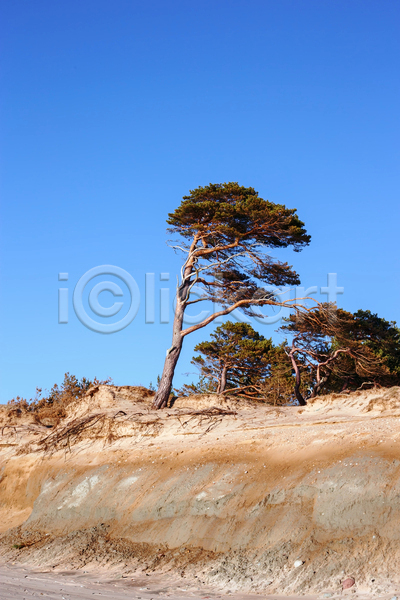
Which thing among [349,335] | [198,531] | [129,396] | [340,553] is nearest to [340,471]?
[340,553]

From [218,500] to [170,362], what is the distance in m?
12.3

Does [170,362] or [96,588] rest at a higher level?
[170,362]

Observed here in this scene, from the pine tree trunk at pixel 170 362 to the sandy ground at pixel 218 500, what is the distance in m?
3.07

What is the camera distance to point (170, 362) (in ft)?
81.2

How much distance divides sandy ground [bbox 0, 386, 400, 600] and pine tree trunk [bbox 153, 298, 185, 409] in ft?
10.1

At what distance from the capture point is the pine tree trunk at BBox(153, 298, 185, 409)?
23.4 metres

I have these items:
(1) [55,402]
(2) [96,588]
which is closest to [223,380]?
(1) [55,402]

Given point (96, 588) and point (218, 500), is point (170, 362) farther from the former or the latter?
point (96, 588)

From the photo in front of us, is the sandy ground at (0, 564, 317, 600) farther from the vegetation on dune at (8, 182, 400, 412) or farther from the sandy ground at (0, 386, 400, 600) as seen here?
the vegetation on dune at (8, 182, 400, 412)

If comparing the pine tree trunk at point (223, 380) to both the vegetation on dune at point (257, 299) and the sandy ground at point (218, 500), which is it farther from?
the sandy ground at point (218, 500)

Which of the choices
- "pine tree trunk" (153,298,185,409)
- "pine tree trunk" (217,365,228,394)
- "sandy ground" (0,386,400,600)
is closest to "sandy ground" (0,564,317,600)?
"sandy ground" (0,386,400,600)

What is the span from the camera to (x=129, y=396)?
23969 mm

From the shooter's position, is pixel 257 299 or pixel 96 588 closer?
pixel 96 588

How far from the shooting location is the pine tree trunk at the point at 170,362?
76.9ft
